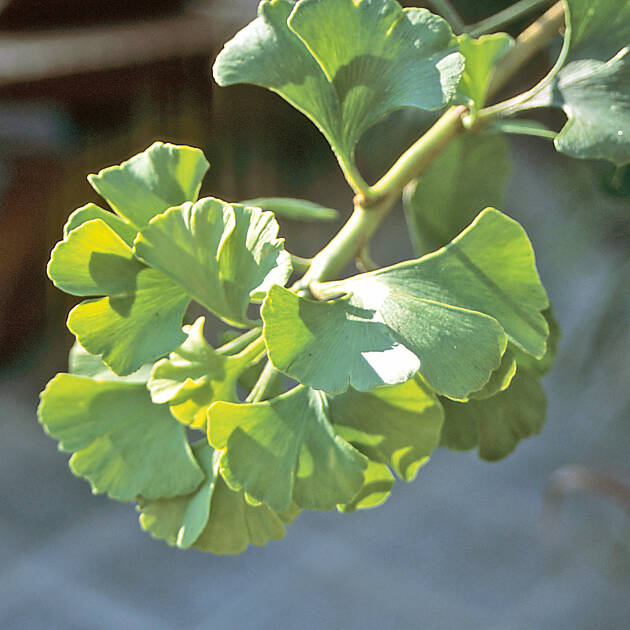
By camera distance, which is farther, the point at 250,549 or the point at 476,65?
the point at 250,549

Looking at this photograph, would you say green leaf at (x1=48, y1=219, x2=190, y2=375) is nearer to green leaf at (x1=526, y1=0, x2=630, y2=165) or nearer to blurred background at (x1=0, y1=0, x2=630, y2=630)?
green leaf at (x1=526, y1=0, x2=630, y2=165)

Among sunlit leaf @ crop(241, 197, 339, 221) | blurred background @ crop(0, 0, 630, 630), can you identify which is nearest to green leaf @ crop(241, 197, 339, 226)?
sunlit leaf @ crop(241, 197, 339, 221)

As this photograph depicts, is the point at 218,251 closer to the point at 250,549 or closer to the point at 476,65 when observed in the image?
the point at 476,65

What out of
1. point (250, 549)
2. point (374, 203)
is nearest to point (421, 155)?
point (374, 203)

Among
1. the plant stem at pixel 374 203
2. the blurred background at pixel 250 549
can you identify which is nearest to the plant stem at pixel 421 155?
the plant stem at pixel 374 203

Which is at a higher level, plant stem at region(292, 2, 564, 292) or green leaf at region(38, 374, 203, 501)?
plant stem at region(292, 2, 564, 292)

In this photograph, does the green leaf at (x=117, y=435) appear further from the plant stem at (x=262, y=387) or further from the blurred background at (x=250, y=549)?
the blurred background at (x=250, y=549)
